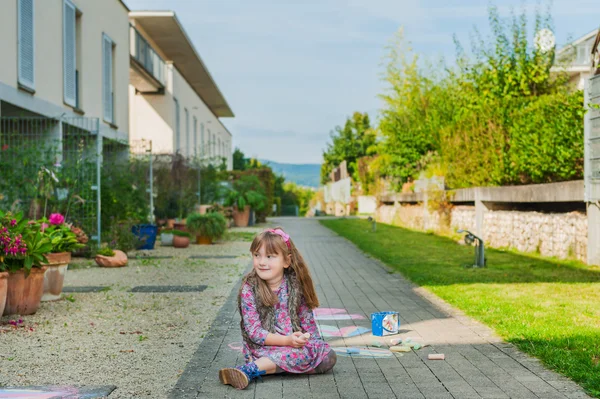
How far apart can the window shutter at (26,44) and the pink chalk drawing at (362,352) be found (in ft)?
34.1

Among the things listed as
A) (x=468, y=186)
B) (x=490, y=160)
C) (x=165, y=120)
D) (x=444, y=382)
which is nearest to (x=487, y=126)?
(x=490, y=160)

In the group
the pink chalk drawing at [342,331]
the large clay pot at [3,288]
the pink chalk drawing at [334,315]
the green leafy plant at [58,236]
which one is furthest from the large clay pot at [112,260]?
the pink chalk drawing at [342,331]

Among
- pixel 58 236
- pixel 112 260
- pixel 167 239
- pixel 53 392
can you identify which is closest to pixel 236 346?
pixel 53 392

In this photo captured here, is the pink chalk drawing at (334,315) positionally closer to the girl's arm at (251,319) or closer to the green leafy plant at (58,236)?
the girl's arm at (251,319)

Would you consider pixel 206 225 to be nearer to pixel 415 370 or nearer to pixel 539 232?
pixel 539 232

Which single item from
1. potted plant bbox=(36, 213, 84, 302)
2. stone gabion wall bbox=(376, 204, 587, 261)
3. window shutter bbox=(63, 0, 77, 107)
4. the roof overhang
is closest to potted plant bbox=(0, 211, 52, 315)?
potted plant bbox=(36, 213, 84, 302)

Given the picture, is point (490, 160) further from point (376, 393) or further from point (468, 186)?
point (376, 393)

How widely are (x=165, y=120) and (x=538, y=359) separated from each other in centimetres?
2519

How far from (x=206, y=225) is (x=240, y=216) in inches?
436

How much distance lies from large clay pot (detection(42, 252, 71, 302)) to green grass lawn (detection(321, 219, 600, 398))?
4.46 meters

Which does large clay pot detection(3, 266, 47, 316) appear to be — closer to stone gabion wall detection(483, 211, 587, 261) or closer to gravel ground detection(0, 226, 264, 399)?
gravel ground detection(0, 226, 264, 399)

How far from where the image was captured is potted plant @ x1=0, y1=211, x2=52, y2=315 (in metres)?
7.46

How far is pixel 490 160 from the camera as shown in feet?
57.0

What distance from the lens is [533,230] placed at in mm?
13820
